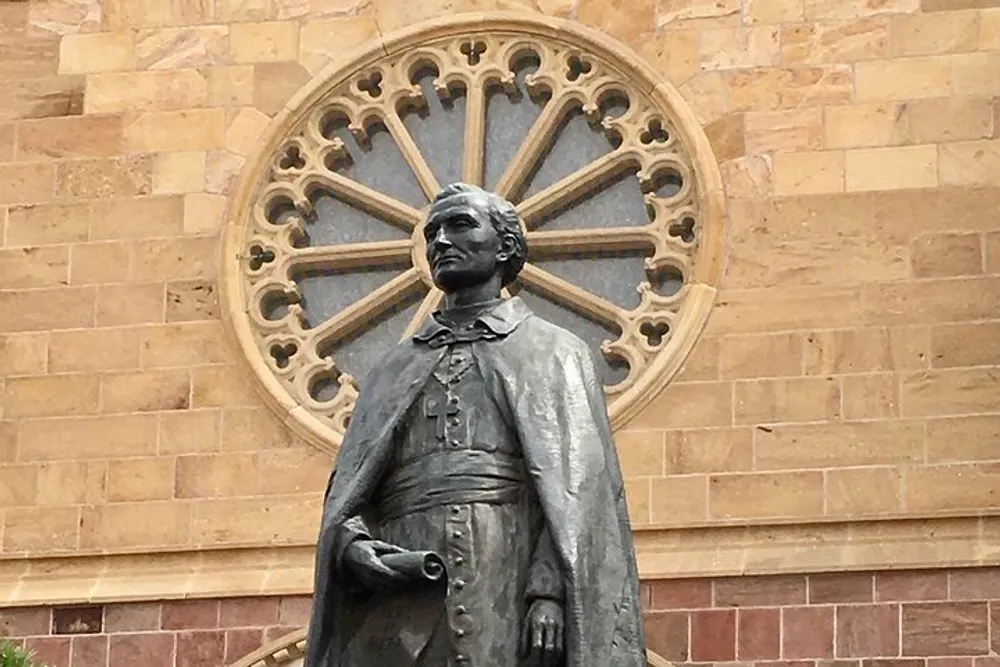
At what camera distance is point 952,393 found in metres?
15.6

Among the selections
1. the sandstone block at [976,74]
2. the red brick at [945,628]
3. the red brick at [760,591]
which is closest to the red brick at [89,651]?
the red brick at [760,591]

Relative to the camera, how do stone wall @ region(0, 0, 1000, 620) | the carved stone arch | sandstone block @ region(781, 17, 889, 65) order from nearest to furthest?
stone wall @ region(0, 0, 1000, 620) < the carved stone arch < sandstone block @ region(781, 17, 889, 65)

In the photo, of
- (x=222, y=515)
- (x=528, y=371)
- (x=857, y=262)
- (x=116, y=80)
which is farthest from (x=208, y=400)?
(x=528, y=371)

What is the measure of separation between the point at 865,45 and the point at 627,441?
2.13 meters

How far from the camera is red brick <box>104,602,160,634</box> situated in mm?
16078

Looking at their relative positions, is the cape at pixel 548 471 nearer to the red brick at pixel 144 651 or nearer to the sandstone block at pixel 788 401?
the sandstone block at pixel 788 401

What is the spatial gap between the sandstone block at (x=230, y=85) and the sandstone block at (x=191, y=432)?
155cm

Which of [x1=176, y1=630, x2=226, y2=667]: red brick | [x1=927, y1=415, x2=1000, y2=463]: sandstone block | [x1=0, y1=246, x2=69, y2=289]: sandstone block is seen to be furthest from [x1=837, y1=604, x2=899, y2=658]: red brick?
[x1=0, y1=246, x2=69, y2=289]: sandstone block

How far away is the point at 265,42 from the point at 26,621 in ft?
9.69

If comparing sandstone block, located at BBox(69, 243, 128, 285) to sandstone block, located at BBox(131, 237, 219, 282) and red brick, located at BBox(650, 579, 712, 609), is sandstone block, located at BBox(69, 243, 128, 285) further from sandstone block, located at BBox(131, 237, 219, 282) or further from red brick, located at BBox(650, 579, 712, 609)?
red brick, located at BBox(650, 579, 712, 609)

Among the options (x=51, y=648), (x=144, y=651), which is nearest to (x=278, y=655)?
(x=144, y=651)

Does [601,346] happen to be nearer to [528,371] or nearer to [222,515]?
[222,515]

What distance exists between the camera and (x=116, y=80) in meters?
17.2

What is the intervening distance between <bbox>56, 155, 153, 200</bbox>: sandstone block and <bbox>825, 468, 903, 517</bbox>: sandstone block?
142 inches
